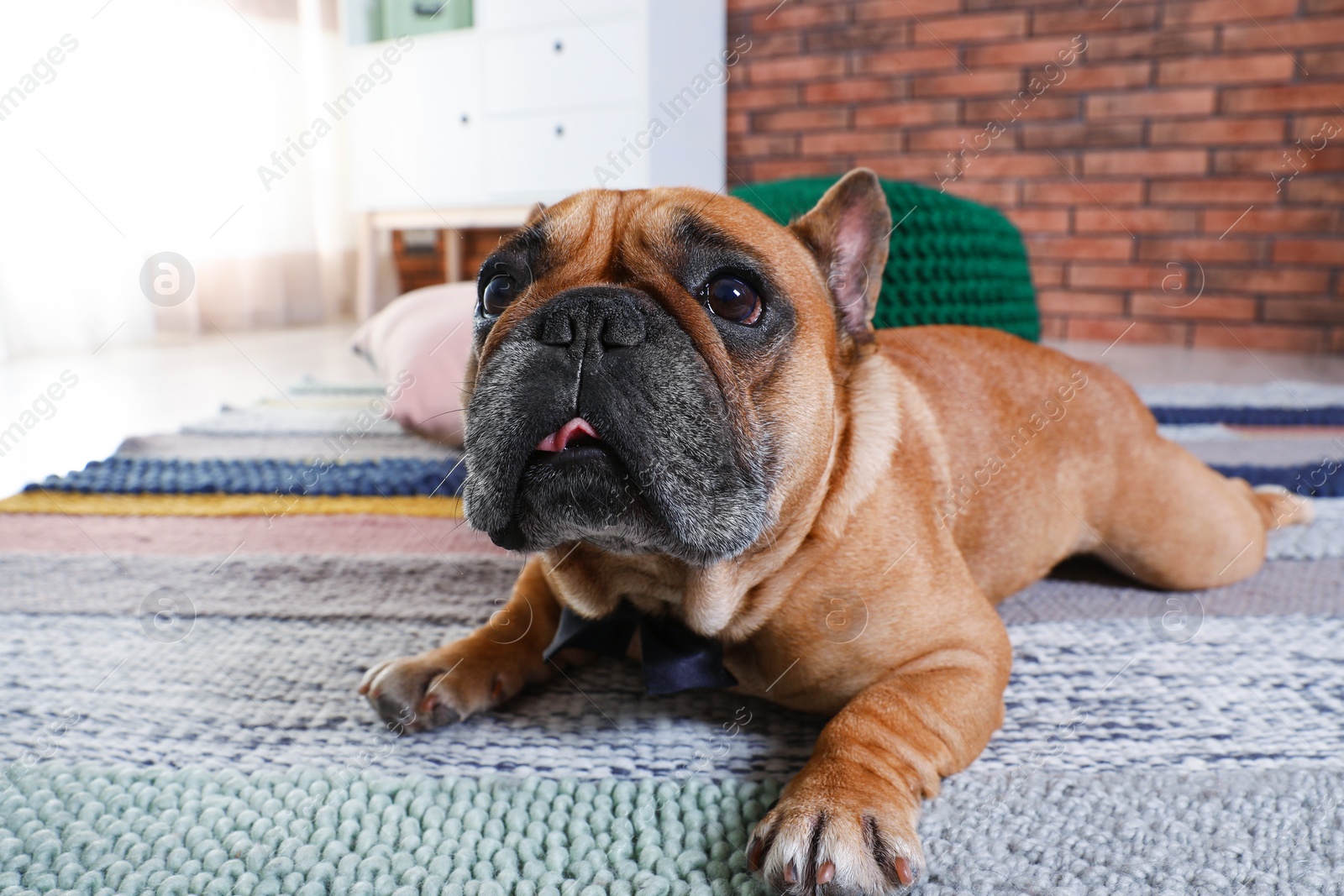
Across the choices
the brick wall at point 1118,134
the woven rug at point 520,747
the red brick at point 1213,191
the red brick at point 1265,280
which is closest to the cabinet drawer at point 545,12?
the brick wall at point 1118,134

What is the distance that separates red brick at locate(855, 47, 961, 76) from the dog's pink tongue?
14.1 feet

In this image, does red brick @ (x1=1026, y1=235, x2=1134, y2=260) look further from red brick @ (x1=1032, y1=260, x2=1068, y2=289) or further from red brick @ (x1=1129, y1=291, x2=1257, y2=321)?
red brick @ (x1=1129, y1=291, x2=1257, y2=321)

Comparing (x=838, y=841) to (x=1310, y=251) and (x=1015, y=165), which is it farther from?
(x=1310, y=251)

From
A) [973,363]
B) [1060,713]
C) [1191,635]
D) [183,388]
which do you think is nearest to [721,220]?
[973,363]

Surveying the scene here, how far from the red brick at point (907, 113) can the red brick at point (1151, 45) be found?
0.66 metres

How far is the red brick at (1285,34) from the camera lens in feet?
12.9

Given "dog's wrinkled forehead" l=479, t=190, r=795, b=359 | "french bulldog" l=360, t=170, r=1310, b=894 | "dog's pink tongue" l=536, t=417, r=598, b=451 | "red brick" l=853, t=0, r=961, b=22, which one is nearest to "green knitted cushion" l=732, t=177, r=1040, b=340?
"french bulldog" l=360, t=170, r=1310, b=894

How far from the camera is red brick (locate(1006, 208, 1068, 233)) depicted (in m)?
4.46

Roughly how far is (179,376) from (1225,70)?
4.59 m

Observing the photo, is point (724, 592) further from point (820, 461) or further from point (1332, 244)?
point (1332, 244)

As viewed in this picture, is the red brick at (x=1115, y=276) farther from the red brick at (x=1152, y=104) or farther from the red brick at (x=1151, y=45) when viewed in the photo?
the red brick at (x=1151, y=45)

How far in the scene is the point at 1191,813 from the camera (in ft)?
3.13

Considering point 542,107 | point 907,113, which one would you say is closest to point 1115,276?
point 907,113

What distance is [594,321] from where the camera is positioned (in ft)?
2.93
